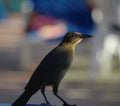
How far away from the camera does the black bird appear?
11.9 feet

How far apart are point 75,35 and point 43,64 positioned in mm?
231

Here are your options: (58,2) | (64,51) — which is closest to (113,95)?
(58,2)

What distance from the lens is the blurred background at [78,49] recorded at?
35.8 feet

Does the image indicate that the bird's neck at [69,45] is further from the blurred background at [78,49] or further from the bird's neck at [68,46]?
the blurred background at [78,49]

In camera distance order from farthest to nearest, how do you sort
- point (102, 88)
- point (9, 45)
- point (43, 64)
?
point (9, 45) < point (102, 88) < point (43, 64)

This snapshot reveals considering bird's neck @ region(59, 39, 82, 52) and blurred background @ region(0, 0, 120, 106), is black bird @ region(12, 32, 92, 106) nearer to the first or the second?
bird's neck @ region(59, 39, 82, 52)

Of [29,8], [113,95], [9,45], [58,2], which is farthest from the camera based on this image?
[9,45]

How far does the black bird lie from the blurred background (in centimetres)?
615

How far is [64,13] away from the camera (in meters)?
12.8

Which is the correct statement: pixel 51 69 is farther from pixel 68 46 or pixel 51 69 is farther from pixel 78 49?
pixel 78 49

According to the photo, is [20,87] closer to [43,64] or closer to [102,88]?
[102,88]

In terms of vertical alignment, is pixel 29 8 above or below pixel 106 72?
above

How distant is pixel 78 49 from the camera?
574 inches

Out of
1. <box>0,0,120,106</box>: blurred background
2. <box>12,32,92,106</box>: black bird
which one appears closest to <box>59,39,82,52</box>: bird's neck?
<box>12,32,92,106</box>: black bird
